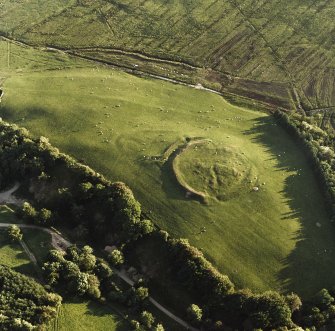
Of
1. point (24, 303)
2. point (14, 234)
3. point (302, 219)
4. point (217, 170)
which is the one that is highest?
point (217, 170)

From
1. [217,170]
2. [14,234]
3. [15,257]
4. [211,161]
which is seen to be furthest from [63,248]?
[211,161]

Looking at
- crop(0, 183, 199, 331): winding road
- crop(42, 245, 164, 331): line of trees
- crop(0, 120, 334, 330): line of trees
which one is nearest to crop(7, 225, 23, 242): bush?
crop(0, 183, 199, 331): winding road

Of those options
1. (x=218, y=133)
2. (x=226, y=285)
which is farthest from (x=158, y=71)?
(x=226, y=285)

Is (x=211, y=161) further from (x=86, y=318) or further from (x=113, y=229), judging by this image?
(x=86, y=318)

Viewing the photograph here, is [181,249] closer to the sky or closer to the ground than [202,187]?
closer to the ground

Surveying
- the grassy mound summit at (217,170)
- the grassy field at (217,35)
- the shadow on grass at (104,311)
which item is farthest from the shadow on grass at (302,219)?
the shadow on grass at (104,311)

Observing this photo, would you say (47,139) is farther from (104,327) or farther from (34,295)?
(104,327)
